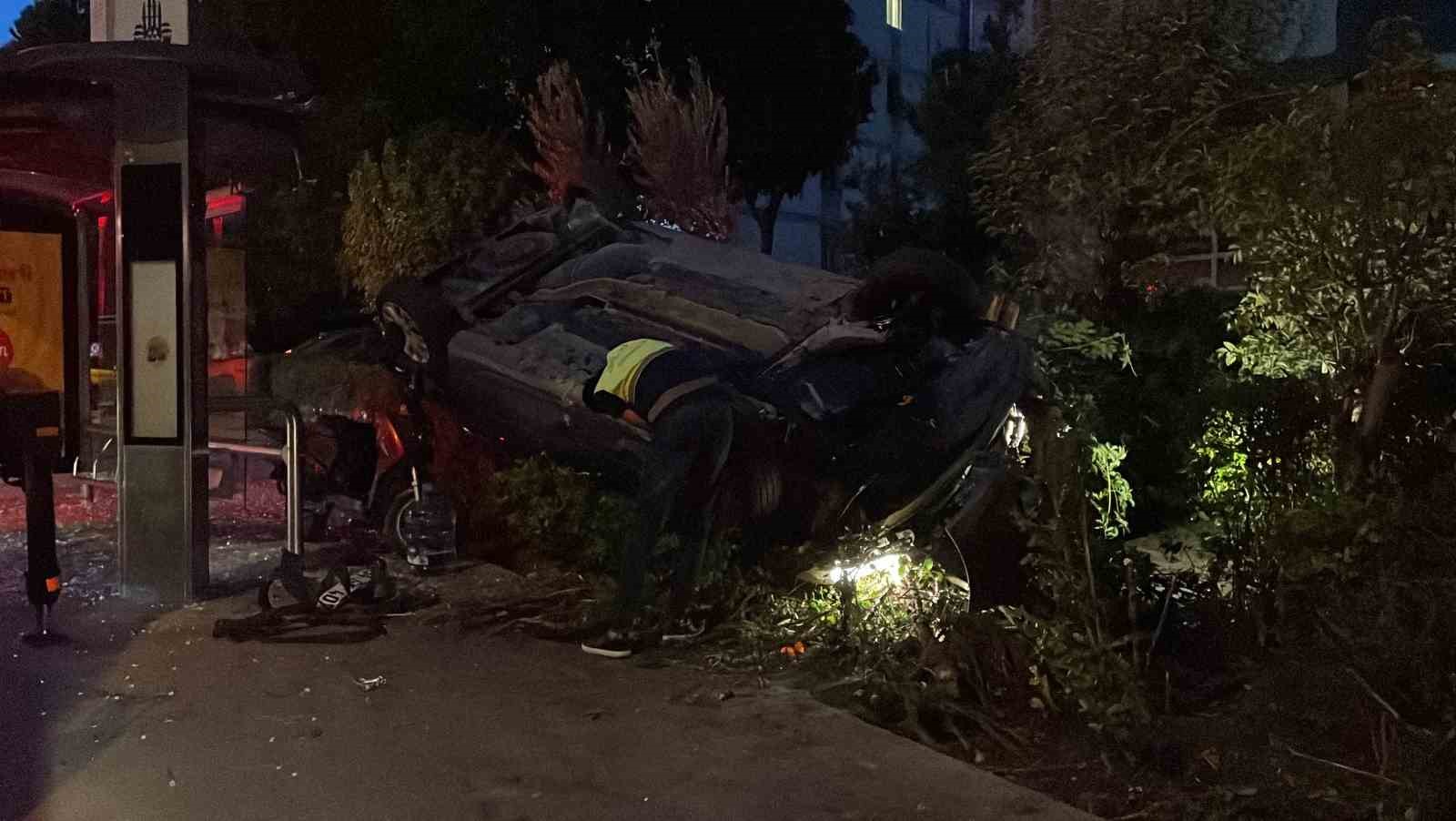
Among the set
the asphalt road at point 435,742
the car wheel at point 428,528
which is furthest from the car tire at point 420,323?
the asphalt road at point 435,742

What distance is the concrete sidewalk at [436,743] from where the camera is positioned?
498 cm

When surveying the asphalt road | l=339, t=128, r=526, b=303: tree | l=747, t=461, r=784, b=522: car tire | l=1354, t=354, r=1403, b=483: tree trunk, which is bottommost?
the asphalt road

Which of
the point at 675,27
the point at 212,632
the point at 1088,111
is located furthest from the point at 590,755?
the point at 675,27

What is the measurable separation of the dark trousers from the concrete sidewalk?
0.54 m

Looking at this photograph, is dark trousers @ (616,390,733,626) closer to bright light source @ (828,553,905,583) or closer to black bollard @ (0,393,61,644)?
bright light source @ (828,553,905,583)

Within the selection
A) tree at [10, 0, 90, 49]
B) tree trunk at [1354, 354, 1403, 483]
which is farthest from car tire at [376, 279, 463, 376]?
tree at [10, 0, 90, 49]

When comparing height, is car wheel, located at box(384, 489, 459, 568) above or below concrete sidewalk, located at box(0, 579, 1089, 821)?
above

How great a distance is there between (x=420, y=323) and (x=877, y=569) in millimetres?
4272

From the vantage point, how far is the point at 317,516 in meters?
10.7

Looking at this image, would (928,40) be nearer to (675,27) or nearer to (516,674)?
(675,27)

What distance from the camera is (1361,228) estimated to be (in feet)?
18.0

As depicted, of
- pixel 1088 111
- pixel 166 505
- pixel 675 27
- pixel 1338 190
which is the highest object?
pixel 675 27

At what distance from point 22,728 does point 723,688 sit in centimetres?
298

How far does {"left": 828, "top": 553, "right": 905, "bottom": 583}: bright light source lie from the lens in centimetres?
719
